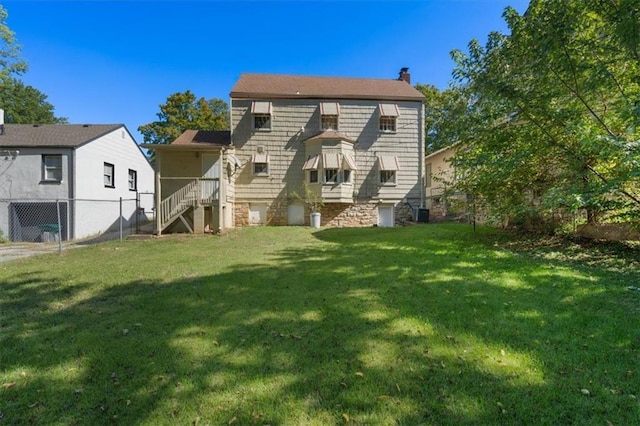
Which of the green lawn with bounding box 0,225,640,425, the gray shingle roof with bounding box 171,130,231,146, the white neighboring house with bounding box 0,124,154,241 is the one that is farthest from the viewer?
the gray shingle roof with bounding box 171,130,231,146

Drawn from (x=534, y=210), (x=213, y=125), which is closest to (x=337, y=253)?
(x=534, y=210)

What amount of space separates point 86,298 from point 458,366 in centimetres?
535

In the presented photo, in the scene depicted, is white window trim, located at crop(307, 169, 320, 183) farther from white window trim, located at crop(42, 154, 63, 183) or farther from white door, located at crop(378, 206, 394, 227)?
white window trim, located at crop(42, 154, 63, 183)

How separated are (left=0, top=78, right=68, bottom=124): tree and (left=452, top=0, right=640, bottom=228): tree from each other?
42368 millimetres

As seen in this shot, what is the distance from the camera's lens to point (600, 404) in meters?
2.28

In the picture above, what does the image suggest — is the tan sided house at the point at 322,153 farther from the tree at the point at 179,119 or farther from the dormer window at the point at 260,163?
the tree at the point at 179,119

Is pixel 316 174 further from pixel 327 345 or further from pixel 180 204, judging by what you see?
pixel 327 345

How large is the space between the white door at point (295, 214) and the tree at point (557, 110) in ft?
29.9

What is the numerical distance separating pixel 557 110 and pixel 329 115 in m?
10.8

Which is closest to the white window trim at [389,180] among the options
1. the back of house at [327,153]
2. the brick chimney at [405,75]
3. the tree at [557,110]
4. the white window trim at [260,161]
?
the back of house at [327,153]

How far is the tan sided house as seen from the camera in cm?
1567

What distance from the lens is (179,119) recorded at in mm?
30797

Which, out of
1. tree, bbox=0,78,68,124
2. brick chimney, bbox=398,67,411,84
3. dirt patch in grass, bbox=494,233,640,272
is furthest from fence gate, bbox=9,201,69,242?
tree, bbox=0,78,68,124

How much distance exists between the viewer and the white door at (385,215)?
1675cm
